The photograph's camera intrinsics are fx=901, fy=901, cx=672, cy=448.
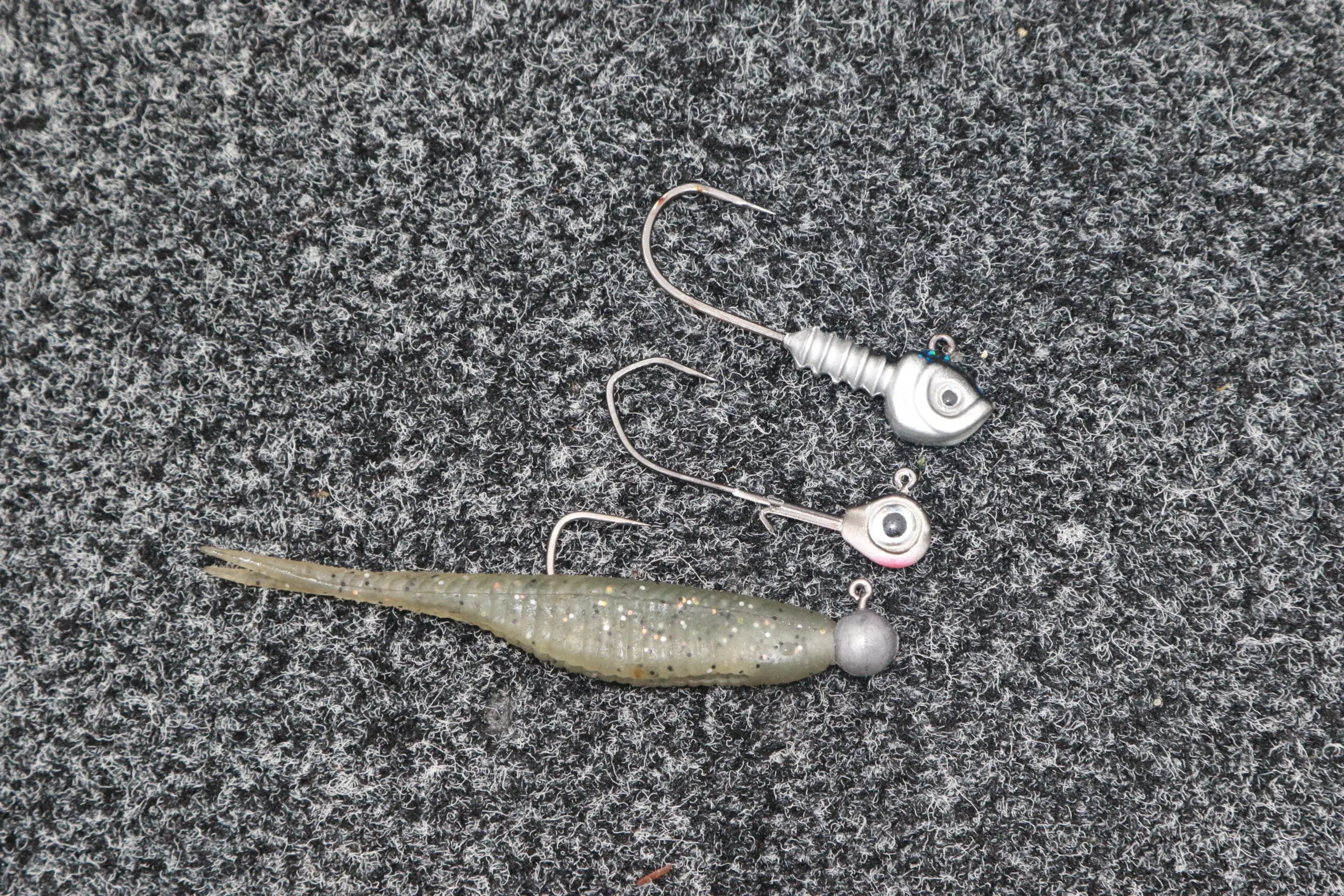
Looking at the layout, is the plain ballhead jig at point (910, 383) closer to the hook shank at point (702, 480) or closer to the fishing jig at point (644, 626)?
the hook shank at point (702, 480)

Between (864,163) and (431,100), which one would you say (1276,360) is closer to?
(864,163)

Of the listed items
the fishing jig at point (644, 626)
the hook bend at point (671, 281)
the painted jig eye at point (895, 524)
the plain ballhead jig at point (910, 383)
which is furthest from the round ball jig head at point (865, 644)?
the hook bend at point (671, 281)

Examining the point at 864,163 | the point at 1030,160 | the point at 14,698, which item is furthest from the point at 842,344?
the point at 14,698

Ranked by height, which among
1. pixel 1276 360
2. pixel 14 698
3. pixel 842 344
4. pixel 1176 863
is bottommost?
pixel 14 698

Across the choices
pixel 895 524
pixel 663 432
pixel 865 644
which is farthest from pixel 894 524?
pixel 663 432

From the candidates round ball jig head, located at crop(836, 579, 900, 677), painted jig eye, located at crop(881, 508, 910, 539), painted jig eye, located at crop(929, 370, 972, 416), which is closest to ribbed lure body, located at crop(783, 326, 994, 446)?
Answer: painted jig eye, located at crop(929, 370, 972, 416)

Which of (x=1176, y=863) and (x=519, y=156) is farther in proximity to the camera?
(x=519, y=156)

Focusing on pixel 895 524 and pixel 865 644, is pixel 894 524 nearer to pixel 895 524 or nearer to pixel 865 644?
pixel 895 524
